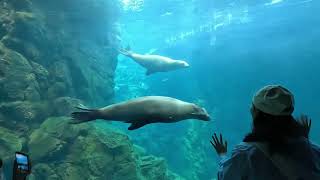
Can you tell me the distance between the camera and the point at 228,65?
94.7ft

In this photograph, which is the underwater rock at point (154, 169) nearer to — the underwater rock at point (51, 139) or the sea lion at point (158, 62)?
the underwater rock at point (51, 139)

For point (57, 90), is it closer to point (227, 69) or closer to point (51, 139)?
point (51, 139)

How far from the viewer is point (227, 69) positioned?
2869 centimetres

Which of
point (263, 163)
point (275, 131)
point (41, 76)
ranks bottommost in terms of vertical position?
point (41, 76)

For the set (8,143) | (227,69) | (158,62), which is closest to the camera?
(8,143)

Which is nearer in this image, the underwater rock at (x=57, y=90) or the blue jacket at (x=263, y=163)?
the blue jacket at (x=263, y=163)

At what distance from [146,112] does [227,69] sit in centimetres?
2334

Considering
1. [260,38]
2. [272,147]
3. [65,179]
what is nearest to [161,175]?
[65,179]

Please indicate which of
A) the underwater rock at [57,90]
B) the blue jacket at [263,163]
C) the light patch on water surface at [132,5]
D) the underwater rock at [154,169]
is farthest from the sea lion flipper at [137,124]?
the light patch on water surface at [132,5]

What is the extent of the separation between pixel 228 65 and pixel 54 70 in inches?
667

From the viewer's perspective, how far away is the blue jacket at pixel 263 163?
2.73 m

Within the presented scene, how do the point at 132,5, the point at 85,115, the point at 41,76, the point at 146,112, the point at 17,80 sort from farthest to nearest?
the point at 132,5
the point at 41,76
the point at 17,80
the point at 85,115
the point at 146,112

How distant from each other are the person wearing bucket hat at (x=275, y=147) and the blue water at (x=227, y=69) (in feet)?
68.3

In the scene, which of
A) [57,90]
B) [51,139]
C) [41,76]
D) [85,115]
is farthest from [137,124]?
[57,90]
